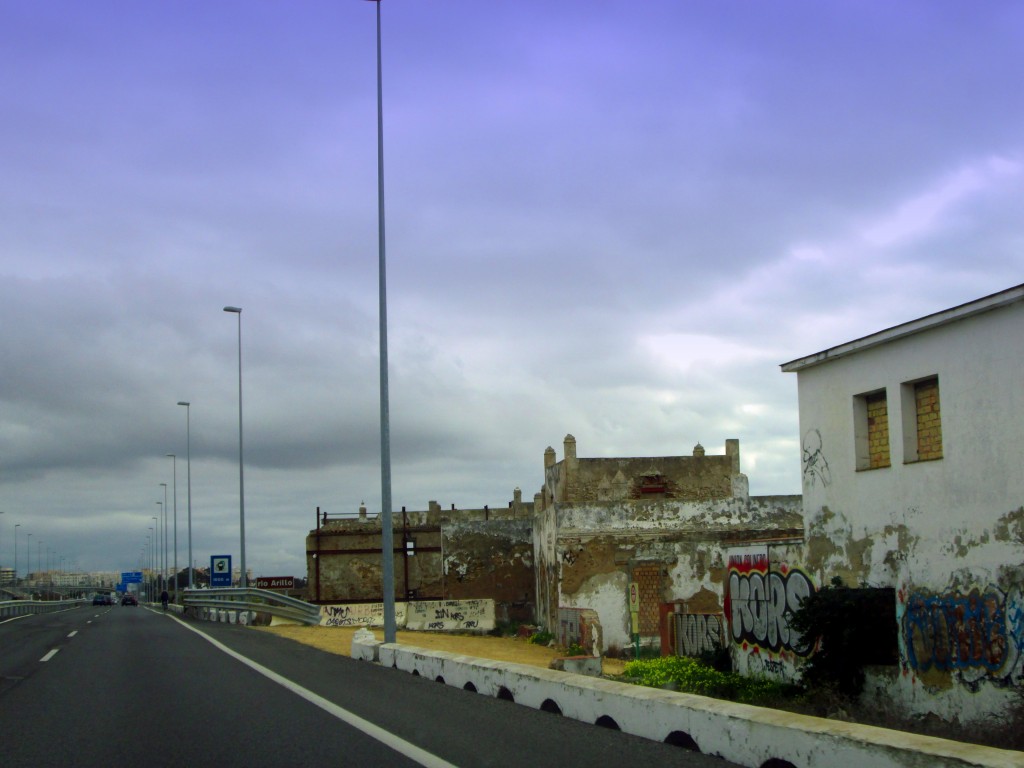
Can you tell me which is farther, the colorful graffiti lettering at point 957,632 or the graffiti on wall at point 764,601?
the graffiti on wall at point 764,601

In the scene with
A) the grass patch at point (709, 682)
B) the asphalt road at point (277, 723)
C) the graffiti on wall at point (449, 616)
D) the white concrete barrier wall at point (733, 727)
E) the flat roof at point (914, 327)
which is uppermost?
the flat roof at point (914, 327)

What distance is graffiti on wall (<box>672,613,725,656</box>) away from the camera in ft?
76.2

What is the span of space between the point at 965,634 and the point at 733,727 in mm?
7057

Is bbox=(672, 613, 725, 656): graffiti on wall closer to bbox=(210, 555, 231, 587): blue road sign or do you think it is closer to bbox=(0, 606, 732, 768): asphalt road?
bbox=(0, 606, 732, 768): asphalt road

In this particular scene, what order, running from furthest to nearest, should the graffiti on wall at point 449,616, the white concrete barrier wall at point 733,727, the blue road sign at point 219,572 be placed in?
1. the blue road sign at point 219,572
2. the graffiti on wall at point 449,616
3. the white concrete barrier wall at point 733,727

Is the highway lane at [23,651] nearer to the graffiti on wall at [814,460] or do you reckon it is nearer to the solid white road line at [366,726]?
the solid white road line at [366,726]

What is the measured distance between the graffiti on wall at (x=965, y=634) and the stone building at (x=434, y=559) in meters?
28.0

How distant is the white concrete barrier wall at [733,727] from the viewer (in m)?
6.45

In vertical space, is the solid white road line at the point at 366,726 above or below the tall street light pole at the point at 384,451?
below

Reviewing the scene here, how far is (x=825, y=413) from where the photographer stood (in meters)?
17.3

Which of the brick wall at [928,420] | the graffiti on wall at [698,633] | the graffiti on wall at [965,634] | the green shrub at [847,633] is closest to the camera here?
the graffiti on wall at [965,634]

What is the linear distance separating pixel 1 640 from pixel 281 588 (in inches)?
1506

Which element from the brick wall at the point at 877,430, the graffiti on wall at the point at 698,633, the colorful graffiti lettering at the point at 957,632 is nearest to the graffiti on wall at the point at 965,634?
the colorful graffiti lettering at the point at 957,632

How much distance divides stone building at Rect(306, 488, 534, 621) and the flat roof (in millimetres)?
26572
